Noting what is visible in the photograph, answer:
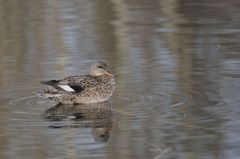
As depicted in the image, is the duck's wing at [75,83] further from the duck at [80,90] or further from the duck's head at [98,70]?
the duck's head at [98,70]

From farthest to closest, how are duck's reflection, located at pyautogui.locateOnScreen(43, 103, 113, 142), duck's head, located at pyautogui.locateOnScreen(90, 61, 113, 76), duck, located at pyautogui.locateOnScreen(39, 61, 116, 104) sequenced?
duck's head, located at pyautogui.locateOnScreen(90, 61, 113, 76) < duck, located at pyautogui.locateOnScreen(39, 61, 116, 104) < duck's reflection, located at pyautogui.locateOnScreen(43, 103, 113, 142)

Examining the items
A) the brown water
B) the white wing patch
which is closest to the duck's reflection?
the brown water

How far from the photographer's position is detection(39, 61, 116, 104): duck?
1162 centimetres

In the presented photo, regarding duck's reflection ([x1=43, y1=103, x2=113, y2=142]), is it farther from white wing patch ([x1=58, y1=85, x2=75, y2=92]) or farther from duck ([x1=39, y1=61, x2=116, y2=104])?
white wing patch ([x1=58, y1=85, x2=75, y2=92])

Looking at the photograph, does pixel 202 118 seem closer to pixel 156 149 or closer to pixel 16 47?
pixel 156 149

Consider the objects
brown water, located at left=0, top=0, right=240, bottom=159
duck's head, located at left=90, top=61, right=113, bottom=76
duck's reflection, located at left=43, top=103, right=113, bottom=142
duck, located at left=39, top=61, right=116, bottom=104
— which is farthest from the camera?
duck's head, located at left=90, top=61, right=113, bottom=76

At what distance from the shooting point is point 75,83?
11812 mm

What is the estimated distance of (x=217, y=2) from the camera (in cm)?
1991

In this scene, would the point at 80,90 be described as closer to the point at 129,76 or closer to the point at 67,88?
the point at 67,88

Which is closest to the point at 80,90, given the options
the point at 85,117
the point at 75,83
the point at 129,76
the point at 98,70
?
the point at 75,83

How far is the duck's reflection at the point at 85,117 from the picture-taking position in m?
10.1

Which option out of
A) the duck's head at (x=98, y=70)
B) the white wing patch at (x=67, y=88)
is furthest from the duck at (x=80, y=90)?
the duck's head at (x=98, y=70)

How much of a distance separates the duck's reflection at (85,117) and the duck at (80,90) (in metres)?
0.09

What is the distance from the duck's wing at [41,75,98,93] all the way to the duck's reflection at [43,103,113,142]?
24 centimetres
